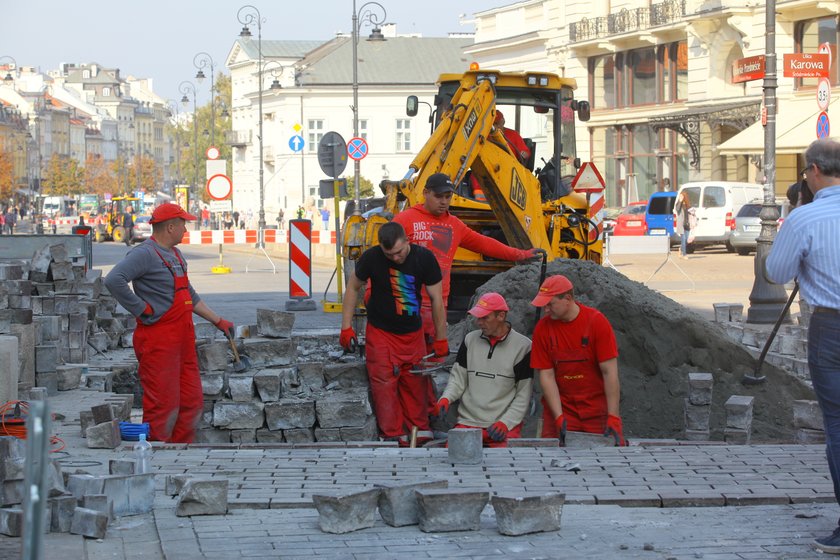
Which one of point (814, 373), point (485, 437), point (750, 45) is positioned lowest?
point (485, 437)

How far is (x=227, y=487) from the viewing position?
6.60 meters

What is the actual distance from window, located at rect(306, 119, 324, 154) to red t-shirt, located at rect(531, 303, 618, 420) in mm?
76876

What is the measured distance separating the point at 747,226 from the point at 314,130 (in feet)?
173

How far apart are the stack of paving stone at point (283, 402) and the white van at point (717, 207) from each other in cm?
2819

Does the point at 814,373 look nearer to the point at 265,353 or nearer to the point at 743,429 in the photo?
the point at 743,429

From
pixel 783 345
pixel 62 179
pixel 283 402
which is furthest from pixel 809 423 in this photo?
pixel 62 179

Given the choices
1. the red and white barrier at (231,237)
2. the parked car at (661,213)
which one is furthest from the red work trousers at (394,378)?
the parked car at (661,213)

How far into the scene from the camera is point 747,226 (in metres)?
35.5

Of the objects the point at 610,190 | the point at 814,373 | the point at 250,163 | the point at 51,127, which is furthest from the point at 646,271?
the point at 51,127

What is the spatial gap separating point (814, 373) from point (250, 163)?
93.7 m

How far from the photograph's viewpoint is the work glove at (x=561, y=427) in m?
8.21

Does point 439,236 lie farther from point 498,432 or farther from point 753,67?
point 753,67

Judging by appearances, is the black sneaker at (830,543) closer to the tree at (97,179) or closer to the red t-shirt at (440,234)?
the red t-shirt at (440,234)

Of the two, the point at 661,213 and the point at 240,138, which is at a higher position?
the point at 240,138
